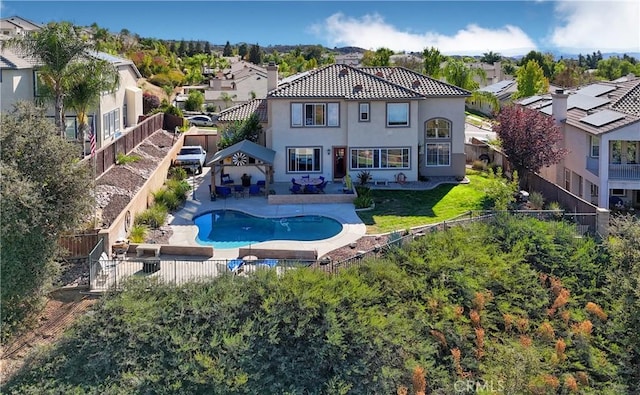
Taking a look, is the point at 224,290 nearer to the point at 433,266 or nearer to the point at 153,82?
the point at 433,266

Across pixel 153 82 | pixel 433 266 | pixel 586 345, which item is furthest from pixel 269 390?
pixel 153 82

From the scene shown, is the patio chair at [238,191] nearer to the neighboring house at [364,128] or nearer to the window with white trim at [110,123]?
the neighboring house at [364,128]

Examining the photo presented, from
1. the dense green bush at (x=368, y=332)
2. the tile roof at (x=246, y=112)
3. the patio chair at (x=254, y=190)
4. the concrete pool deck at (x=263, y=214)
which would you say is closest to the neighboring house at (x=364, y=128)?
the tile roof at (x=246, y=112)

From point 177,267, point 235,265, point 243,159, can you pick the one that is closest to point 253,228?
point 243,159

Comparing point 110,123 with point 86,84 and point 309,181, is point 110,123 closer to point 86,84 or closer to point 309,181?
point 86,84

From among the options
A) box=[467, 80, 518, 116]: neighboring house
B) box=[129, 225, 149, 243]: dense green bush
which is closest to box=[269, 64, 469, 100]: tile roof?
box=[129, 225, 149, 243]: dense green bush
